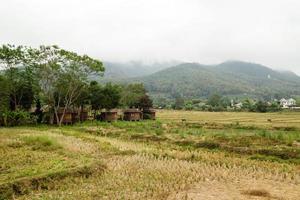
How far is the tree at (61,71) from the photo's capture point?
42.2m

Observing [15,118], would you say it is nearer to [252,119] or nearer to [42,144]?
[42,144]

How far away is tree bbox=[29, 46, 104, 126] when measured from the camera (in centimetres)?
4216

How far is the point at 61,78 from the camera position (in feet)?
147

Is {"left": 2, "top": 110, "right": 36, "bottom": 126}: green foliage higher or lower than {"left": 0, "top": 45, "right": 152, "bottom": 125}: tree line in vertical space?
lower

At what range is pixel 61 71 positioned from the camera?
43781 millimetres

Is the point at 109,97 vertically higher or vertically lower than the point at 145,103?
higher

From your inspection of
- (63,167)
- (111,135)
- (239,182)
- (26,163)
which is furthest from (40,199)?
(111,135)

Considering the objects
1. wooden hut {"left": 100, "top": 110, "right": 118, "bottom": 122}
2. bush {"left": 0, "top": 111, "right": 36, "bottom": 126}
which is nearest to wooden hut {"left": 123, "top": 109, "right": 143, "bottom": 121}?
wooden hut {"left": 100, "top": 110, "right": 118, "bottom": 122}

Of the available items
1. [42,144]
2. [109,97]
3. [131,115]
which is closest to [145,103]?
[131,115]

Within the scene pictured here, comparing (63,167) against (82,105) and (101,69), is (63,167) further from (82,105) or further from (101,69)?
(82,105)

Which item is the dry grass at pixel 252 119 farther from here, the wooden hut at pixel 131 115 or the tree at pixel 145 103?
the wooden hut at pixel 131 115

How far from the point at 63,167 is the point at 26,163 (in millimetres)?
2556

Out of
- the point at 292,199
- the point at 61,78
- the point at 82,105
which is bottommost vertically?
the point at 292,199

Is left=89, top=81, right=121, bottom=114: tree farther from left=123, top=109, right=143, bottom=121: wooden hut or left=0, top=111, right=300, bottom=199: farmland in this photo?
left=0, top=111, right=300, bottom=199: farmland
